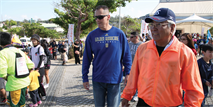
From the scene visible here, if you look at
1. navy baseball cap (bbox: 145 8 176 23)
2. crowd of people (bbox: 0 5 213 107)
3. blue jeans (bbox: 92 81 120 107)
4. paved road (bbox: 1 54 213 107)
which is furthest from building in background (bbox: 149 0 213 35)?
navy baseball cap (bbox: 145 8 176 23)

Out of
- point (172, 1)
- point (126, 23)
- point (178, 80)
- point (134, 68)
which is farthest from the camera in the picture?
point (172, 1)

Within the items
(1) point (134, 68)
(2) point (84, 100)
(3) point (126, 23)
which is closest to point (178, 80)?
(1) point (134, 68)

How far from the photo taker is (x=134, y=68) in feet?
5.97

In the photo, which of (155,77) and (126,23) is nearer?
(155,77)

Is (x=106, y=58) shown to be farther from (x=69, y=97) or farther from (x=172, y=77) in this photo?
(x=69, y=97)

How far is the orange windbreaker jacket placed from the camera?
142 centimetres

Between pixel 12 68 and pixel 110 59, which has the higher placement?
pixel 110 59

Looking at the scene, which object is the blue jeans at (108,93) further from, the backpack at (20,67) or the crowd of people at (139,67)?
the backpack at (20,67)

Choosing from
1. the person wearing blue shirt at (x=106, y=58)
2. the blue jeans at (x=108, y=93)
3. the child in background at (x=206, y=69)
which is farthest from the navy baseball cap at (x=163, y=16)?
the child in background at (x=206, y=69)

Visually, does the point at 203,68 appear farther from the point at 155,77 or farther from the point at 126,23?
the point at 126,23

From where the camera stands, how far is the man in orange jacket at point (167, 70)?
1.42 m

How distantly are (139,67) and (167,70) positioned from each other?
1.25ft

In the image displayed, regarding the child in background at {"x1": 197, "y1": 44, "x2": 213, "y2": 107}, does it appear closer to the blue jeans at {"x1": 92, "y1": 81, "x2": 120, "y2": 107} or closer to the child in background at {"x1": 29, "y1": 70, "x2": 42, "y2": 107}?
the blue jeans at {"x1": 92, "y1": 81, "x2": 120, "y2": 107}

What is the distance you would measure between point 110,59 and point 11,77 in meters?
2.01
